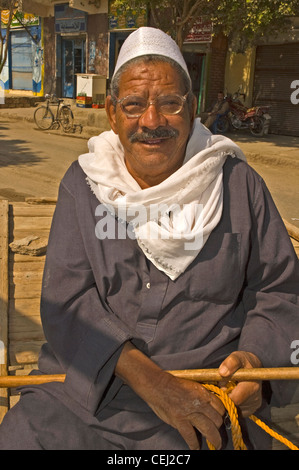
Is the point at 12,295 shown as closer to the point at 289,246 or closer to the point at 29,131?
the point at 289,246

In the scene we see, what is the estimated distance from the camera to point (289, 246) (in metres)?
1.72

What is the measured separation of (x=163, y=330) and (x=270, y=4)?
35.6 feet

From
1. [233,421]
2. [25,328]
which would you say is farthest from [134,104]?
[25,328]

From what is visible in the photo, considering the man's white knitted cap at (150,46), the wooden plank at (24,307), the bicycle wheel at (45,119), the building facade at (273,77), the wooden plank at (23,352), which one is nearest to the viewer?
the man's white knitted cap at (150,46)

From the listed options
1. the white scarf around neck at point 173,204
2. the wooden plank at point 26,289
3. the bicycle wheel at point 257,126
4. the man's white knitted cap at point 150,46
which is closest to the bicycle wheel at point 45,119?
the bicycle wheel at point 257,126

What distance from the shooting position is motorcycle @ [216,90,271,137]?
14211mm

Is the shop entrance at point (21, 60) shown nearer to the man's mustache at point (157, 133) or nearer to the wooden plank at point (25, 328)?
the wooden plank at point (25, 328)

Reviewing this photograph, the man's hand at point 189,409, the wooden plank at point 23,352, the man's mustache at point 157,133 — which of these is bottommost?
the wooden plank at point 23,352

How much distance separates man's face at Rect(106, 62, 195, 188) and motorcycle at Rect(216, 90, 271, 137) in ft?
42.9

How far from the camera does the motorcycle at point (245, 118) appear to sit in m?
14.2

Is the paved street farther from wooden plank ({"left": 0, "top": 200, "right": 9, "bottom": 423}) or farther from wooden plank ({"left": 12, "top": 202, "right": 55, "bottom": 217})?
wooden plank ({"left": 0, "top": 200, "right": 9, "bottom": 423})

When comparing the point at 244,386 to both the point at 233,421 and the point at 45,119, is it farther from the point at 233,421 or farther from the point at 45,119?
the point at 45,119

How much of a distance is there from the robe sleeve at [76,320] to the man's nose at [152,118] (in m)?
0.42

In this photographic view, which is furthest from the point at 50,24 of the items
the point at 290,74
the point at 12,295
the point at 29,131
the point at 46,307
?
the point at 46,307
